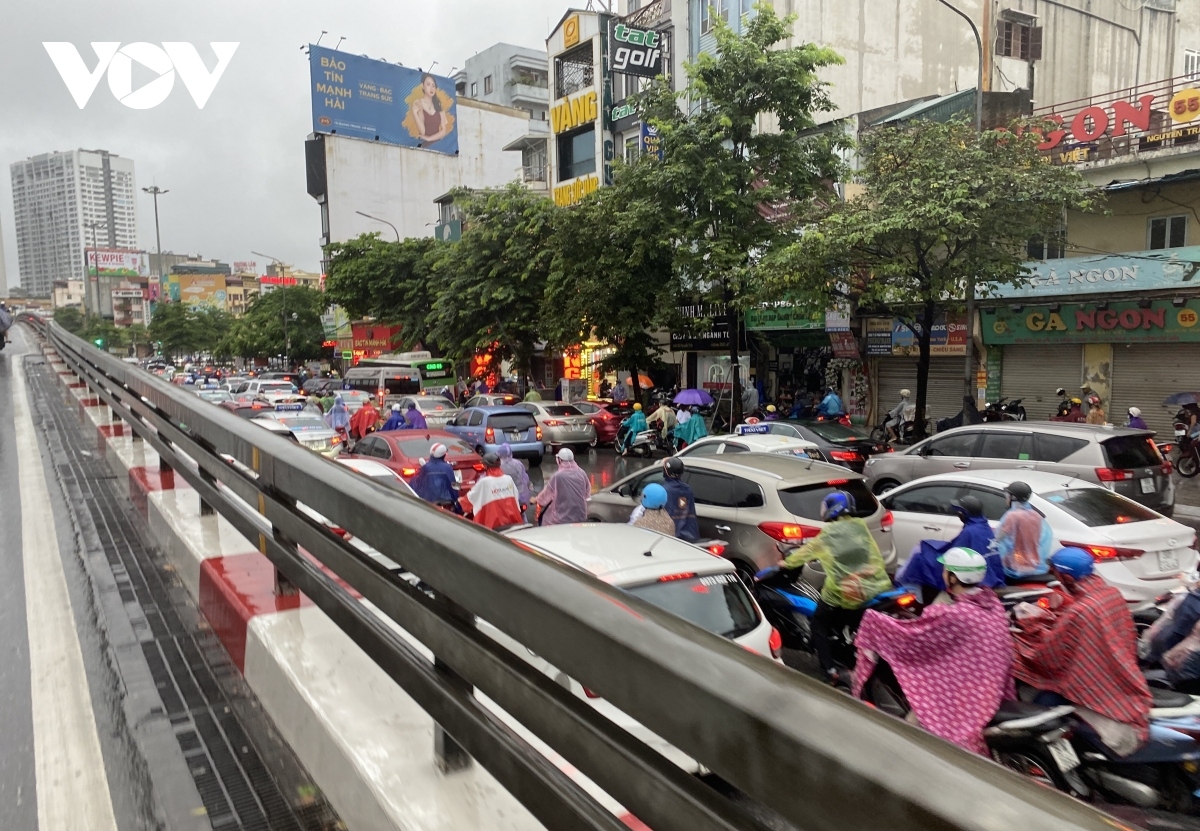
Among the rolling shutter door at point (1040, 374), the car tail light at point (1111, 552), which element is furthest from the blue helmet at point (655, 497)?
the rolling shutter door at point (1040, 374)

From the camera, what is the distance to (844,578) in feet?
19.9

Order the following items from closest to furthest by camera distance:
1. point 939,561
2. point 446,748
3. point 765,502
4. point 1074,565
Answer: point 446,748 < point 1074,565 < point 939,561 < point 765,502

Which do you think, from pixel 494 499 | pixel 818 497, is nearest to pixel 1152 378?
pixel 818 497

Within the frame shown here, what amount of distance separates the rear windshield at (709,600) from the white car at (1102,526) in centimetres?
414

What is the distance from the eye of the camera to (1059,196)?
51.6ft

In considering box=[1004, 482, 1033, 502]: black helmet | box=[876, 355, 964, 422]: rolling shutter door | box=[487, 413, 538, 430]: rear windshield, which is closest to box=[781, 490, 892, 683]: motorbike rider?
box=[1004, 482, 1033, 502]: black helmet

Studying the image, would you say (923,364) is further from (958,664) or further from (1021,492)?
(958,664)

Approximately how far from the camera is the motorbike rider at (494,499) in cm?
860

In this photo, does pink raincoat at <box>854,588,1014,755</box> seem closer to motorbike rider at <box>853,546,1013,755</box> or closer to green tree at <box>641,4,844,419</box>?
motorbike rider at <box>853,546,1013,755</box>

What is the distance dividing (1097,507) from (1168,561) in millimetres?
720

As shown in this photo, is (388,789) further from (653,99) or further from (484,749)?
(653,99)

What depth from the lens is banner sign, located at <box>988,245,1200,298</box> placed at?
17703 millimetres

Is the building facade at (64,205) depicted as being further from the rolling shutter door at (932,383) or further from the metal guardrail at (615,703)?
the metal guardrail at (615,703)

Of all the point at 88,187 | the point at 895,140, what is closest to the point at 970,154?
the point at 895,140
